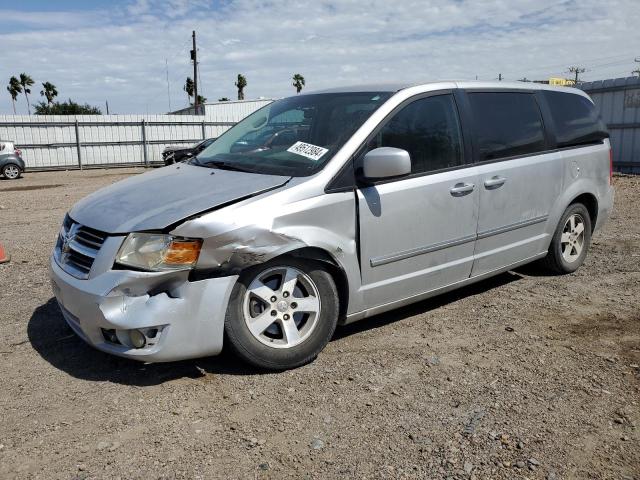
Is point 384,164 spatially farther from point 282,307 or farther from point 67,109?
point 67,109

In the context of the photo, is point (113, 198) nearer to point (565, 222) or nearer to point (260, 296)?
point (260, 296)

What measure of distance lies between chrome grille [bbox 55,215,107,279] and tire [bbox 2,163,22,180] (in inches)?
711

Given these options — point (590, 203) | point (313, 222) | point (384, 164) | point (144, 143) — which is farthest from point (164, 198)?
point (144, 143)

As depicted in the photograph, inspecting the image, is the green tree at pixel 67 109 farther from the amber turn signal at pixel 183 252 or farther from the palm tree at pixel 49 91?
the amber turn signal at pixel 183 252

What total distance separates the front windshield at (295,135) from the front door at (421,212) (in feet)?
0.90

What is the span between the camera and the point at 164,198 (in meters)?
3.54

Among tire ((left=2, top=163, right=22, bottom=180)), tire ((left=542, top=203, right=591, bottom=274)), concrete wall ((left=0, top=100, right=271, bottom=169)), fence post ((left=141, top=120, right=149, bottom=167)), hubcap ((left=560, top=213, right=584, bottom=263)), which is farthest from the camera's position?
fence post ((left=141, top=120, right=149, bottom=167))

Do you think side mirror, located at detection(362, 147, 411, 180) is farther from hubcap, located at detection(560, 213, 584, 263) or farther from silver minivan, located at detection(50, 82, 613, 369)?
hubcap, located at detection(560, 213, 584, 263)

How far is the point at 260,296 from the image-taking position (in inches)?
134

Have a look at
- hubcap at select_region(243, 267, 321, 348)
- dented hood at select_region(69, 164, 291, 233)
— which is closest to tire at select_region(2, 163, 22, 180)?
dented hood at select_region(69, 164, 291, 233)

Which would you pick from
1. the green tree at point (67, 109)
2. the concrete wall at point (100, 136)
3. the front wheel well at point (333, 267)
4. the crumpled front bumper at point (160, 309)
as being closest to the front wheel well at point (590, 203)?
the front wheel well at point (333, 267)

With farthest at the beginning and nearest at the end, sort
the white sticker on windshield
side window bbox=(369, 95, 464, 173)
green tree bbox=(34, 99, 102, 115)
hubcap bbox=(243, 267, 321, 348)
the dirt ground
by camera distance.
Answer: green tree bbox=(34, 99, 102, 115)
side window bbox=(369, 95, 464, 173)
the white sticker on windshield
hubcap bbox=(243, 267, 321, 348)
the dirt ground

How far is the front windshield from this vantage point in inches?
150

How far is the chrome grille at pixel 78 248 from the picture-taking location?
3.38 meters
